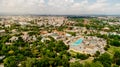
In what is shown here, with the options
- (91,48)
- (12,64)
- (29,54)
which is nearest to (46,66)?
(12,64)

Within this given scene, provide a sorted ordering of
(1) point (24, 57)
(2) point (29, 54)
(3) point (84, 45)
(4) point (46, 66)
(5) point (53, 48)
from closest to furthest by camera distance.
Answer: (4) point (46, 66), (1) point (24, 57), (2) point (29, 54), (5) point (53, 48), (3) point (84, 45)

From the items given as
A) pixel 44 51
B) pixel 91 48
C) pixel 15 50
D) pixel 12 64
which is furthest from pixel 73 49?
pixel 12 64

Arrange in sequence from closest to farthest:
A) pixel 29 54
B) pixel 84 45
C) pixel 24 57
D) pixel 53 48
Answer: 1. pixel 24 57
2. pixel 29 54
3. pixel 53 48
4. pixel 84 45

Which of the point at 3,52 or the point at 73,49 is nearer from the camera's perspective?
the point at 3,52

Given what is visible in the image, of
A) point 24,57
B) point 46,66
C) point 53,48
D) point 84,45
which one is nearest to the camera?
point 46,66

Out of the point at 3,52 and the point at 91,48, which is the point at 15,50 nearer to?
the point at 3,52

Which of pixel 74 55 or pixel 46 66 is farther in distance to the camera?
pixel 74 55

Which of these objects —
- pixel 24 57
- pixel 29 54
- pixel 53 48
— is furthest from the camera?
pixel 53 48

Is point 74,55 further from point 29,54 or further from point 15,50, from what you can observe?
point 15,50
